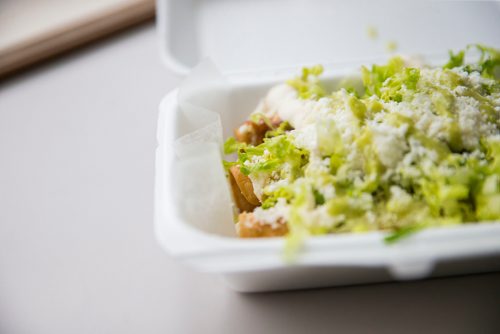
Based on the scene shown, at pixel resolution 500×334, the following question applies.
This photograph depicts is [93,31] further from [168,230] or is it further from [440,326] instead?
[440,326]

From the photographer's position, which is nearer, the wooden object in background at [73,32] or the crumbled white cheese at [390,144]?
the crumbled white cheese at [390,144]

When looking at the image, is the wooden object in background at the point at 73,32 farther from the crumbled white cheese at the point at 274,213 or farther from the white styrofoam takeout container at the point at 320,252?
the crumbled white cheese at the point at 274,213

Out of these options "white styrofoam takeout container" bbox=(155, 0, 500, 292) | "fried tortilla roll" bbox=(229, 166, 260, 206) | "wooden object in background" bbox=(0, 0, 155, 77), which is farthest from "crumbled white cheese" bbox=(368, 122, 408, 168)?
"wooden object in background" bbox=(0, 0, 155, 77)

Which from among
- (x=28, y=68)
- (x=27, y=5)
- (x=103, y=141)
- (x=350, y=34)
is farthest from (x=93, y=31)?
(x=350, y=34)

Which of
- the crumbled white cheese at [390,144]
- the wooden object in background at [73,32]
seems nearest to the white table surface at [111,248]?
the wooden object in background at [73,32]

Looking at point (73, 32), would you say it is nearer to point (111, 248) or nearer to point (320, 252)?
point (111, 248)

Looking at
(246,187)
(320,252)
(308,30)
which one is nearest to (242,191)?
(246,187)

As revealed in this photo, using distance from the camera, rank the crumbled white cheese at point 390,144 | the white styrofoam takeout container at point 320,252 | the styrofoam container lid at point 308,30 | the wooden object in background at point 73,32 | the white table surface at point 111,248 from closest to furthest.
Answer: the white styrofoam takeout container at point 320,252 < the crumbled white cheese at point 390,144 < the white table surface at point 111,248 < the styrofoam container lid at point 308,30 < the wooden object in background at point 73,32

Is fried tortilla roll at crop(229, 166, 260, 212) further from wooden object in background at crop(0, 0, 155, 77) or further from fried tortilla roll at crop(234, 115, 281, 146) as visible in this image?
wooden object in background at crop(0, 0, 155, 77)
